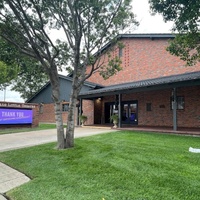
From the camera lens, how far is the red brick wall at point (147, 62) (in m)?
15.1

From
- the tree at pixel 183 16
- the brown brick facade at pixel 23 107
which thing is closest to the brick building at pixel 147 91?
the tree at pixel 183 16

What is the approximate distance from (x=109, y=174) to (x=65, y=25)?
611 centimetres

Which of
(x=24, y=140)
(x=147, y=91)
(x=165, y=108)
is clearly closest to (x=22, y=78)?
(x=147, y=91)

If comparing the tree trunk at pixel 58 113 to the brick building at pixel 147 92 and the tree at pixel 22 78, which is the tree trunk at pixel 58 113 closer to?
the tree at pixel 22 78

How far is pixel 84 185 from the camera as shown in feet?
13.4

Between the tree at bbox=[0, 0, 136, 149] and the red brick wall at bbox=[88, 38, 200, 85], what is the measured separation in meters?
7.60

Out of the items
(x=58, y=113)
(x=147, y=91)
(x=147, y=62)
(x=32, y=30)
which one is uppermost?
(x=147, y=62)

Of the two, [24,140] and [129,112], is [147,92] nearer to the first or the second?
[129,112]

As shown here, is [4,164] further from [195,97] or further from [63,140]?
[195,97]

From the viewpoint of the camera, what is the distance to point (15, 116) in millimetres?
16078

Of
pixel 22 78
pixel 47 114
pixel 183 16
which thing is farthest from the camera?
pixel 22 78

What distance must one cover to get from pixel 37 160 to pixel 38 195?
2488 mm

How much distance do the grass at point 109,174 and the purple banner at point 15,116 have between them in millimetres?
9242

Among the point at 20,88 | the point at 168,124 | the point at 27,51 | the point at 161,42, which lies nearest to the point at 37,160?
the point at 27,51
